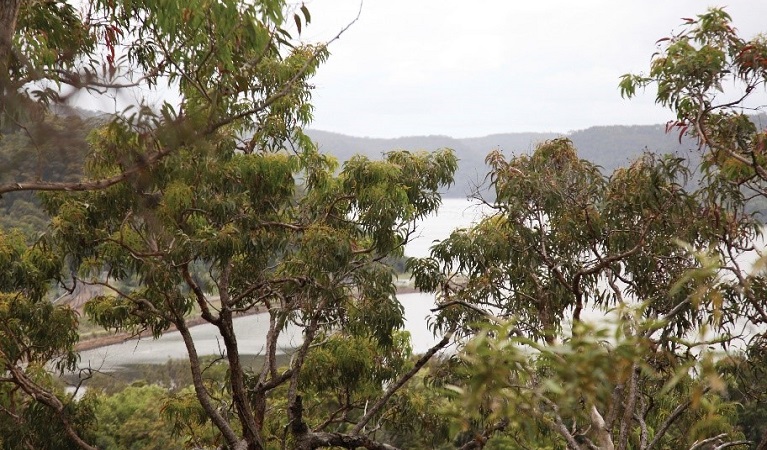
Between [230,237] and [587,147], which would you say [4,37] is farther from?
[587,147]

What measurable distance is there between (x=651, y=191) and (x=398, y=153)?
1817 mm

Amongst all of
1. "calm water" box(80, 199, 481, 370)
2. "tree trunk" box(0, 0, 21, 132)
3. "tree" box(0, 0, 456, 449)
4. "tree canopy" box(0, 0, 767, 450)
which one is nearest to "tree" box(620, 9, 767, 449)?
"tree canopy" box(0, 0, 767, 450)

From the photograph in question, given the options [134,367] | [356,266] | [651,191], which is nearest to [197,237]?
[356,266]

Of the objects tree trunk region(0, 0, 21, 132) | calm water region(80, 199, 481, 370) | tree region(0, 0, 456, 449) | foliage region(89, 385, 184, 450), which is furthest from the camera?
calm water region(80, 199, 481, 370)

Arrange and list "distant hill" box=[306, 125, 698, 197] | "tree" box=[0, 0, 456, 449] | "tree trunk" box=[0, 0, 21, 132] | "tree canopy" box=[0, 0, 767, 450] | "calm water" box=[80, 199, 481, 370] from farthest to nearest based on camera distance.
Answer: "calm water" box=[80, 199, 481, 370] < "distant hill" box=[306, 125, 698, 197] < "tree" box=[0, 0, 456, 449] < "tree canopy" box=[0, 0, 767, 450] < "tree trunk" box=[0, 0, 21, 132]

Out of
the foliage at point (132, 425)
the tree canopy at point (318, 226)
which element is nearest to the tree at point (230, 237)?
the tree canopy at point (318, 226)

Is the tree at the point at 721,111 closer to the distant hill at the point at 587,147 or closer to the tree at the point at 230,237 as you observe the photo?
the distant hill at the point at 587,147

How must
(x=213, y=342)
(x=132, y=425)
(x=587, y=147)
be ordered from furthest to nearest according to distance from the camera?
1. (x=213, y=342)
2. (x=132, y=425)
3. (x=587, y=147)

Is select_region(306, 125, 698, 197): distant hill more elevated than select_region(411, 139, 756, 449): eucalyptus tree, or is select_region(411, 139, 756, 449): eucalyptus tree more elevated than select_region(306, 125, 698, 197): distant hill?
select_region(306, 125, 698, 197): distant hill

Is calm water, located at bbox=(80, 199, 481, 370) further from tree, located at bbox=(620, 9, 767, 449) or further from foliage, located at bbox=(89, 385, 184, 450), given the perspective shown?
tree, located at bbox=(620, 9, 767, 449)

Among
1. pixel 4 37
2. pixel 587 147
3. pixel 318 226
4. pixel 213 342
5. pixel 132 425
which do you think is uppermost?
pixel 4 37

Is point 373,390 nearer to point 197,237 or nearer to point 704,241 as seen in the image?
point 197,237

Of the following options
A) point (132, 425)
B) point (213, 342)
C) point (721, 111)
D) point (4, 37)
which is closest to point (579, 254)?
point (721, 111)

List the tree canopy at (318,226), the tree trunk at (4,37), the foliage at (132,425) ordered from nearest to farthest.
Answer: the tree trunk at (4,37), the tree canopy at (318,226), the foliage at (132,425)
